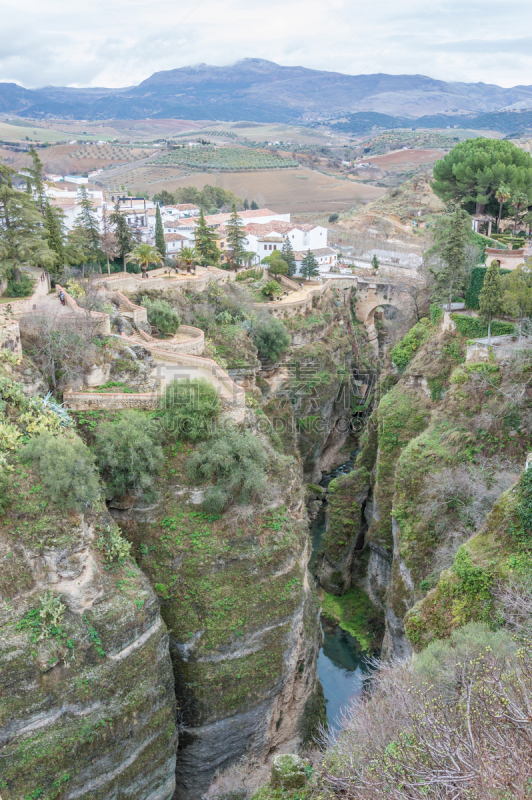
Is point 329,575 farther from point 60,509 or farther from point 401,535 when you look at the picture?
point 60,509

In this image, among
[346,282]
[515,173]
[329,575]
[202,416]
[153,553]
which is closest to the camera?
[153,553]

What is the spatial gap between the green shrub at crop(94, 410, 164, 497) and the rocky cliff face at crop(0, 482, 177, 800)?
7.01ft

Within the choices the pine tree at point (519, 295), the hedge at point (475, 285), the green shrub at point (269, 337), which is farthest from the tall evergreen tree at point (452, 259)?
the green shrub at point (269, 337)

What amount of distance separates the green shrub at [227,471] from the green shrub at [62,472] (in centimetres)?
427

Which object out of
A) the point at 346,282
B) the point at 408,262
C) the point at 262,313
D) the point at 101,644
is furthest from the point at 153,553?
the point at 408,262

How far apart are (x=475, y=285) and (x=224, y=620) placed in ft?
68.8

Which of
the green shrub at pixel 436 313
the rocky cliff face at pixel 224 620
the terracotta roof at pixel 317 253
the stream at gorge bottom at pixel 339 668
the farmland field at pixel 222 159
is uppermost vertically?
the farmland field at pixel 222 159

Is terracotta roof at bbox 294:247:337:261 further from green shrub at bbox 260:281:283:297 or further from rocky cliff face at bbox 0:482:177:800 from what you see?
rocky cliff face at bbox 0:482:177:800

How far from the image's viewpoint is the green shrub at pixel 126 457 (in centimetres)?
2033

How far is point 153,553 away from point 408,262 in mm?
42139

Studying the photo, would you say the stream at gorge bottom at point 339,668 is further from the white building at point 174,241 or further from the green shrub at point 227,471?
the white building at point 174,241

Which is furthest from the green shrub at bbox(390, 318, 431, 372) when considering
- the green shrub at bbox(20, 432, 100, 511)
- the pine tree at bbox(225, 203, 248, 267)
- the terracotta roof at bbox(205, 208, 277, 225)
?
the terracotta roof at bbox(205, 208, 277, 225)

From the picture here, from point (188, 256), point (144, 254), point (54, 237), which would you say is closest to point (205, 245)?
point (188, 256)

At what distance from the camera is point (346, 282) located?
52.1 m
